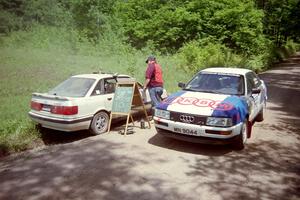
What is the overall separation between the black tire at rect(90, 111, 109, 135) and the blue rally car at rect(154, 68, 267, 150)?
67.8 inches

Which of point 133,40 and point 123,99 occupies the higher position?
point 133,40

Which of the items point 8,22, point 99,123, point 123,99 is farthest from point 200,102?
point 8,22

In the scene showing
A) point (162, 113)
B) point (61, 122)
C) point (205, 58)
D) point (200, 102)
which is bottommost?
point (61, 122)

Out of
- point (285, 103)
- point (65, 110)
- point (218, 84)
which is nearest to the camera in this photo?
point (65, 110)

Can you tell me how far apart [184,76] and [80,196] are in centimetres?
1318

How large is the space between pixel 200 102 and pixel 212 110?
50cm

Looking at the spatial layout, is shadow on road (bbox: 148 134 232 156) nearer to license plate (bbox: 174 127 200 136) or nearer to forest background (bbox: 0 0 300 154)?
license plate (bbox: 174 127 200 136)

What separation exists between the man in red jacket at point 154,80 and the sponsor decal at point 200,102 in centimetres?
177

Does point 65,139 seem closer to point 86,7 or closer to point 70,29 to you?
point 70,29

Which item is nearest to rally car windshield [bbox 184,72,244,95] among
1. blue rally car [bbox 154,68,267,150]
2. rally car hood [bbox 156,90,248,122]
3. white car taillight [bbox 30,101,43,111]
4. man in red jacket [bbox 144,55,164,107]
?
blue rally car [bbox 154,68,267,150]

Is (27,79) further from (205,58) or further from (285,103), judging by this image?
(205,58)

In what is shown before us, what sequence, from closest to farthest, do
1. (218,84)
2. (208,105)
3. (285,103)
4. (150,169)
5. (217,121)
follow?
(150,169)
(217,121)
(208,105)
(218,84)
(285,103)

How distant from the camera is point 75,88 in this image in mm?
8445

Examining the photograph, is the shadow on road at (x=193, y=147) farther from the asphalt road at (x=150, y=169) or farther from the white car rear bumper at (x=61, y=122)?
the white car rear bumper at (x=61, y=122)
